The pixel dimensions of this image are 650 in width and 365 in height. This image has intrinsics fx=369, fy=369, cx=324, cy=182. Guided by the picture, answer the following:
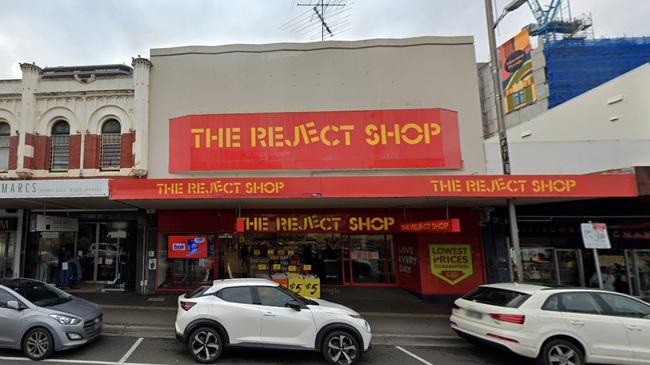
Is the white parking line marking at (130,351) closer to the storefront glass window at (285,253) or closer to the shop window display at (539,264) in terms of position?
the storefront glass window at (285,253)

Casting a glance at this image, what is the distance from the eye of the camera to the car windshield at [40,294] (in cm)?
768

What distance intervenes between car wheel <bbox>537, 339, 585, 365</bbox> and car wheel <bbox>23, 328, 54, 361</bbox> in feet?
29.7

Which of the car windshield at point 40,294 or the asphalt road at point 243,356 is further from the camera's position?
the car windshield at point 40,294

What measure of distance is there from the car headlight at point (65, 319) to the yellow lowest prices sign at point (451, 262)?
1025 cm

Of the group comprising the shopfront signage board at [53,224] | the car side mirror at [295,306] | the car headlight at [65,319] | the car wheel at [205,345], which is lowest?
the car wheel at [205,345]

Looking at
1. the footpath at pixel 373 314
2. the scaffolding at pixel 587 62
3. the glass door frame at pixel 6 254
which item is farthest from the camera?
the scaffolding at pixel 587 62

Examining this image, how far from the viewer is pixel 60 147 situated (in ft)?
44.6

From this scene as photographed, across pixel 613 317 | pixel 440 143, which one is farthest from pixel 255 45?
pixel 613 317

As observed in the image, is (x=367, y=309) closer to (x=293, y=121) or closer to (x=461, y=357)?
(x=461, y=357)

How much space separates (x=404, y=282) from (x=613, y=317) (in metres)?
7.46

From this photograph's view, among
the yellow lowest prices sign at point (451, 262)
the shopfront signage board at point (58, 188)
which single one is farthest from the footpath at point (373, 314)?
the shopfront signage board at point (58, 188)

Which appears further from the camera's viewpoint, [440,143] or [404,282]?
[404,282]

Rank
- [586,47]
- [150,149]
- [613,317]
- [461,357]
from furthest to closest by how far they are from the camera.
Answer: [586,47], [150,149], [461,357], [613,317]

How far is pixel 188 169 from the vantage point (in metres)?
A: 12.9
